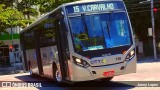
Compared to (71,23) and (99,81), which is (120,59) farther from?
(99,81)

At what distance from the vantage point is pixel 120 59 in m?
11.9

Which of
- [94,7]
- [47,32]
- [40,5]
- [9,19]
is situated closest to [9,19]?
[9,19]

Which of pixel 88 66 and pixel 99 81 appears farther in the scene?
pixel 99 81

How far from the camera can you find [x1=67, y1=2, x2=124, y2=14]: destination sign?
1224 cm

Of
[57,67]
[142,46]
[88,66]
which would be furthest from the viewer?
[142,46]

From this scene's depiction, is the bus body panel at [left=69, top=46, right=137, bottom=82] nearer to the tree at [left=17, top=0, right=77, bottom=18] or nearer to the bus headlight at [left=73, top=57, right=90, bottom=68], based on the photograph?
the bus headlight at [left=73, top=57, right=90, bottom=68]

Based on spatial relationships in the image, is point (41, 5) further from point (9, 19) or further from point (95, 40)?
point (95, 40)

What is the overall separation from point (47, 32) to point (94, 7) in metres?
3.28

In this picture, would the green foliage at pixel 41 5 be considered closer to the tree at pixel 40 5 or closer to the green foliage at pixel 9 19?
the tree at pixel 40 5

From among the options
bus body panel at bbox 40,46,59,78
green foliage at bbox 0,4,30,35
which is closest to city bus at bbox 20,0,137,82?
bus body panel at bbox 40,46,59,78

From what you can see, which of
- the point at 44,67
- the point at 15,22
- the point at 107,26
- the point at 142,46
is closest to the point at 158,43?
the point at 142,46

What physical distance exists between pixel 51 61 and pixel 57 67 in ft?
3.28

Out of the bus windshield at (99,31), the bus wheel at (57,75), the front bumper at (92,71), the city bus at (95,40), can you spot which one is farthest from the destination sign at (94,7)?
the bus wheel at (57,75)

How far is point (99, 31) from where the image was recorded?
11906 millimetres
